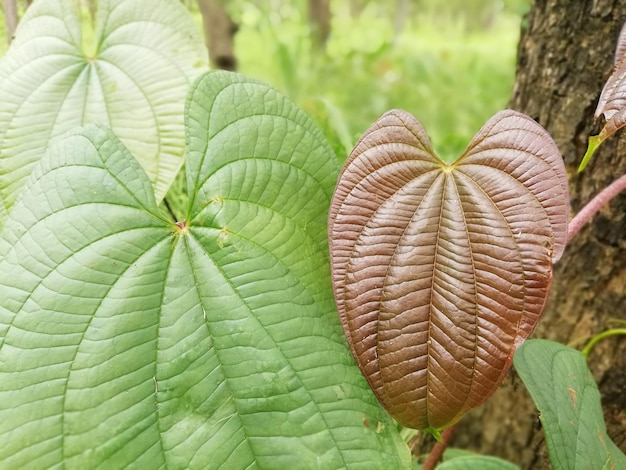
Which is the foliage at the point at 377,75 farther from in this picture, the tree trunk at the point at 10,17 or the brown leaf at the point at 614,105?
the brown leaf at the point at 614,105

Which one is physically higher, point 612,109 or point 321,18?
point 321,18

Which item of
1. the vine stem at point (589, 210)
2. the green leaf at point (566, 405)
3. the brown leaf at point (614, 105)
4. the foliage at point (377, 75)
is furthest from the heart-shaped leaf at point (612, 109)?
the foliage at point (377, 75)

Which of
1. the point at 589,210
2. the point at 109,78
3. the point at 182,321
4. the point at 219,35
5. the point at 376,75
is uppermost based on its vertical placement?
the point at 376,75

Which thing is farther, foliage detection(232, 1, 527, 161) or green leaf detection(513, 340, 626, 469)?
foliage detection(232, 1, 527, 161)

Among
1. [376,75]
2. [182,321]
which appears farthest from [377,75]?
[182,321]

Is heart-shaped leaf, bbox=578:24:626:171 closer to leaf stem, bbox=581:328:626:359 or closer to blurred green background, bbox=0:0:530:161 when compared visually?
leaf stem, bbox=581:328:626:359

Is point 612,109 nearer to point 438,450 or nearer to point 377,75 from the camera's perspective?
point 438,450

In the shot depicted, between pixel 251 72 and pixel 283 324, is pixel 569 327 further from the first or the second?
pixel 251 72

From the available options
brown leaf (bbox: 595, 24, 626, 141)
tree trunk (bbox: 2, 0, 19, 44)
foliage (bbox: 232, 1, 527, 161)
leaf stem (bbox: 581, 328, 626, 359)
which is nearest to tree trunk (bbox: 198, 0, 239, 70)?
foliage (bbox: 232, 1, 527, 161)
